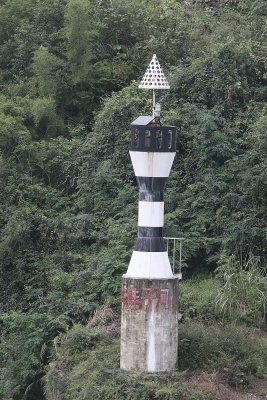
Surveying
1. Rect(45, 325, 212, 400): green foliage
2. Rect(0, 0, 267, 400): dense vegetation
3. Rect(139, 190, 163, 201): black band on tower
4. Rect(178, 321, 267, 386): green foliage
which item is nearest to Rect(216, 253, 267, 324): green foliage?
Rect(0, 0, 267, 400): dense vegetation

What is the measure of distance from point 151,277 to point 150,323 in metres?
0.59

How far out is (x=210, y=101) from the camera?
1928cm

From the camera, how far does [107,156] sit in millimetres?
19234

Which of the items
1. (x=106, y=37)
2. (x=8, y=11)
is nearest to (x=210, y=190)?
(x=106, y=37)

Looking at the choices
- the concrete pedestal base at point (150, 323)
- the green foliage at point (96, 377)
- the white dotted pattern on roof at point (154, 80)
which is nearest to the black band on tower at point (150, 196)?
the concrete pedestal base at point (150, 323)

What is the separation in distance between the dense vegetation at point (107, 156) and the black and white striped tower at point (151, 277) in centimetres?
79

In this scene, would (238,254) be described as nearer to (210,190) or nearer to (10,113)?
(210,190)

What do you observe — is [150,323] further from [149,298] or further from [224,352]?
[224,352]

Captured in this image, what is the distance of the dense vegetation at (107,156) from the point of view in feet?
51.9

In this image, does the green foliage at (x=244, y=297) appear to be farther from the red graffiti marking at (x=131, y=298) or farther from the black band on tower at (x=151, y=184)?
the black band on tower at (x=151, y=184)

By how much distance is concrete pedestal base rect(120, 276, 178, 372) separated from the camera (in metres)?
12.9

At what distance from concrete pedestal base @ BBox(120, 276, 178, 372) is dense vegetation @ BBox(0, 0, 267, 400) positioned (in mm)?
743

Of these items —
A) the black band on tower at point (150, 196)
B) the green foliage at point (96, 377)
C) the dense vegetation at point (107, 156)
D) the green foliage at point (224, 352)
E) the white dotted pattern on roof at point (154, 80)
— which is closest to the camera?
the green foliage at point (96, 377)

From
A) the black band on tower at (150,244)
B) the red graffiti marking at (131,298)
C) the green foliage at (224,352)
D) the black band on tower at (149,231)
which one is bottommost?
the green foliage at (224,352)
